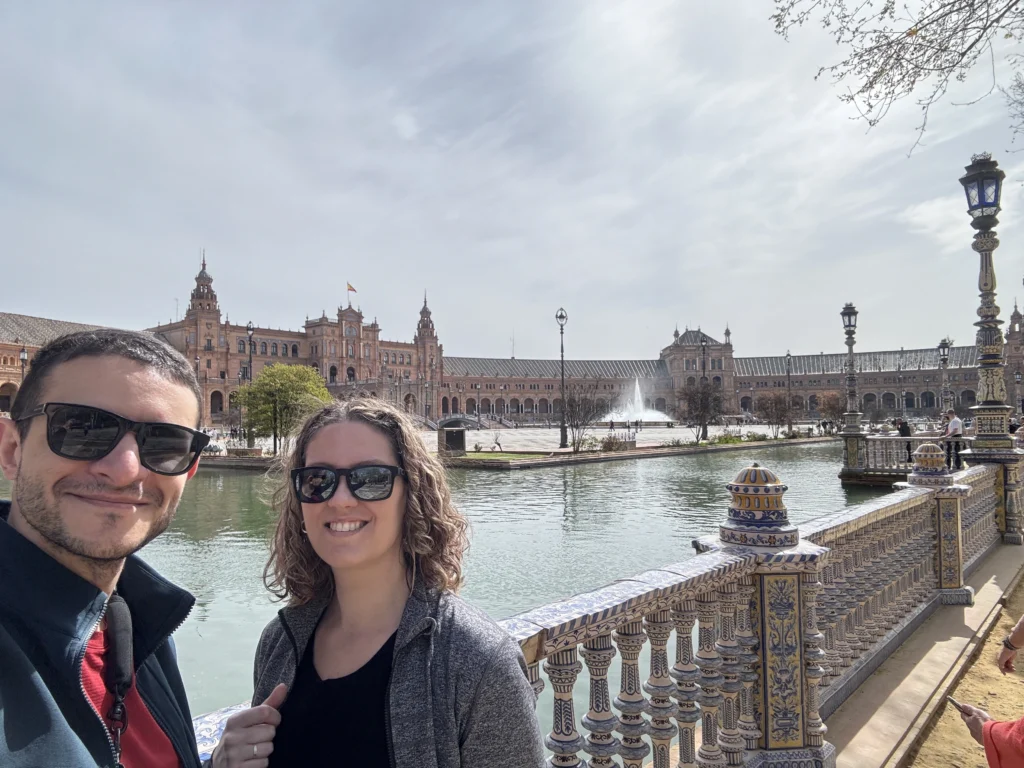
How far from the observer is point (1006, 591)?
682 cm

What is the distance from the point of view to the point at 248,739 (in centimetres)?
153

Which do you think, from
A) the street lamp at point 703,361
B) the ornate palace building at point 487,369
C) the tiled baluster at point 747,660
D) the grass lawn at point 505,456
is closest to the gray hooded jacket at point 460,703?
the tiled baluster at point 747,660

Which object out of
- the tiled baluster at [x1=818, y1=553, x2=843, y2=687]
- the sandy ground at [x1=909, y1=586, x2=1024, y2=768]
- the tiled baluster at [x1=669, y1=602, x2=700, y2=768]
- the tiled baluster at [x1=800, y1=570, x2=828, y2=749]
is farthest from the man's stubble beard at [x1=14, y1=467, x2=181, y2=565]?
the sandy ground at [x1=909, y1=586, x2=1024, y2=768]

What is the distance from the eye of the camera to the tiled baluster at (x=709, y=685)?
2916 mm

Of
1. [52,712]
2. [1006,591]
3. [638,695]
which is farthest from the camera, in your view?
[1006,591]

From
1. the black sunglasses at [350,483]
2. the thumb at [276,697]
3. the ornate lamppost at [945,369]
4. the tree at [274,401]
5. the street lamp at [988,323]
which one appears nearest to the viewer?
the thumb at [276,697]

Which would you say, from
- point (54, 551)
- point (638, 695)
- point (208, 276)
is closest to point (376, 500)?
point (54, 551)

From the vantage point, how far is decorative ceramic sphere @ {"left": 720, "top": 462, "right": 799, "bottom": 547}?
10.7 feet

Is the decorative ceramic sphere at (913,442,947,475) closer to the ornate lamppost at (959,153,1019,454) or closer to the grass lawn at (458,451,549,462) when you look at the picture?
the ornate lamppost at (959,153,1019,454)

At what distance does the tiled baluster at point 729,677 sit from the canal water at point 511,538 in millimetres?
1284

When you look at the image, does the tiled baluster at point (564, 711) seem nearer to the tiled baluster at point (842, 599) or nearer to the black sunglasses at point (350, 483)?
the black sunglasses at point (350, 483)

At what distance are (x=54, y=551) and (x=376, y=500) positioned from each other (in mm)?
729

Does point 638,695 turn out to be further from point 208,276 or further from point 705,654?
point 208,276

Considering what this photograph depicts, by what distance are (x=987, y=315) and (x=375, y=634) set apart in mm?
10876
